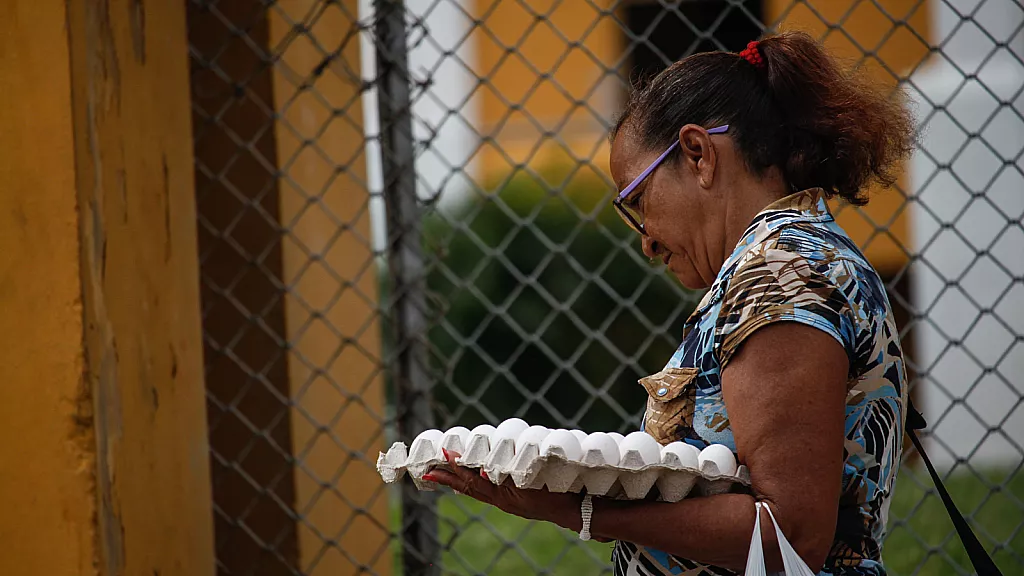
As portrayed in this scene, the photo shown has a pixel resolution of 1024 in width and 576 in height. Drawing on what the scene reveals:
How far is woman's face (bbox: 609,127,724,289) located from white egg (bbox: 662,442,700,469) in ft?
1.07

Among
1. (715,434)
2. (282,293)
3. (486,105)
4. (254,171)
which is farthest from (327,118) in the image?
(486,105)

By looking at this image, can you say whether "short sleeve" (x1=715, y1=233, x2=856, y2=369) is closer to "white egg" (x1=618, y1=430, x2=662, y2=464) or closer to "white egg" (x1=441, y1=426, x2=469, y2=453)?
"white egg" (x1=618, y1=430, x2=662, y2=464)

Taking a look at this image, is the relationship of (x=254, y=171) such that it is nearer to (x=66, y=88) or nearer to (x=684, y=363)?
(x=66, y=88)

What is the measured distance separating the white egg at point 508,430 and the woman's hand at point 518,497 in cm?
5

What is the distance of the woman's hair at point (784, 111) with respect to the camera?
4.62 feet

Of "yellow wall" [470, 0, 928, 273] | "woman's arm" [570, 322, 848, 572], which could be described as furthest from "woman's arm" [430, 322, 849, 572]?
"yellow wall" [470, 0, 928, 273]

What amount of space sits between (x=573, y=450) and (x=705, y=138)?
19.0 inches

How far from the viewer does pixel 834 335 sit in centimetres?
119

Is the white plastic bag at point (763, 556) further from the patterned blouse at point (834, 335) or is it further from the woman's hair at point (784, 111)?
the woman's hair at point (784, 111)

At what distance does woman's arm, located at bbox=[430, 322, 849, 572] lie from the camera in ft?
3.83

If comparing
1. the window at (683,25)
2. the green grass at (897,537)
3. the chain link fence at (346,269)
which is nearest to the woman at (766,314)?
the chain link fence at (346,269)

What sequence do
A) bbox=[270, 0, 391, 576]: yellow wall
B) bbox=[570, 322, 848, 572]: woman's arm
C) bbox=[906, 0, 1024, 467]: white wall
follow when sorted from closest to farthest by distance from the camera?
bbox=[570, 322, 848, 572]: woman's arm < bbox=[270, 0, 391, 576]: yellow wall < bbox=[906, 0, 1024, 467]: white wall

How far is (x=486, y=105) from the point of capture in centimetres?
895

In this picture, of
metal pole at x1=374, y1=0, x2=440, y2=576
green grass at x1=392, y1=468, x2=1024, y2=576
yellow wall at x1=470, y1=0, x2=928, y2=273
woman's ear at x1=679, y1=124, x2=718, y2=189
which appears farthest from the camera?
yellow wall at x1=470, y1=0, x2=928, y2=273
